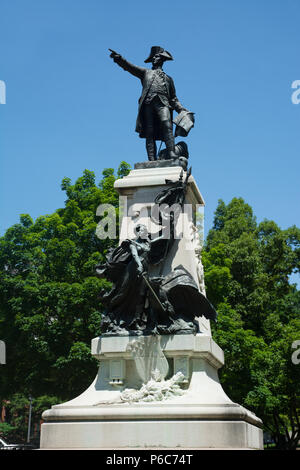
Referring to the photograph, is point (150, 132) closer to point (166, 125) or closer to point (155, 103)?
point (166, 125)

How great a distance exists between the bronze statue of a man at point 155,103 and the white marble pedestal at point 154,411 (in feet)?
13.6

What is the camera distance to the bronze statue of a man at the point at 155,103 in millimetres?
11594

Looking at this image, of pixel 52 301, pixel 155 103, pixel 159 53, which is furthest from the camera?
pixel 52 301

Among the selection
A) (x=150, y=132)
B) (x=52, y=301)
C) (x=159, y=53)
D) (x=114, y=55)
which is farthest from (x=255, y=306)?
(x=114, y=55)

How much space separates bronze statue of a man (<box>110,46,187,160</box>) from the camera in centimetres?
1159

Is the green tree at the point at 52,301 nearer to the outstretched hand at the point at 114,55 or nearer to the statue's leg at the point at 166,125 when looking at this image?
the statue's leg at the point at 166,125

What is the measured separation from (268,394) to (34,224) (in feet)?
38.3

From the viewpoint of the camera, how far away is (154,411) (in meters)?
8.25

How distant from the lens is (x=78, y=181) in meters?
25.2

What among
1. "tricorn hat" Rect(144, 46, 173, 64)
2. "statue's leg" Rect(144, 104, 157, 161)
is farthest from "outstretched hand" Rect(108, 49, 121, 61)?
"statue's leg" Rect(144, 104, 157, 161)

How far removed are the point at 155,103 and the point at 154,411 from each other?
20.5 ft

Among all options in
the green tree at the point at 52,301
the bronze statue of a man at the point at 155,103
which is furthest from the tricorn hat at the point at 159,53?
the green tree at the point at 52,301
